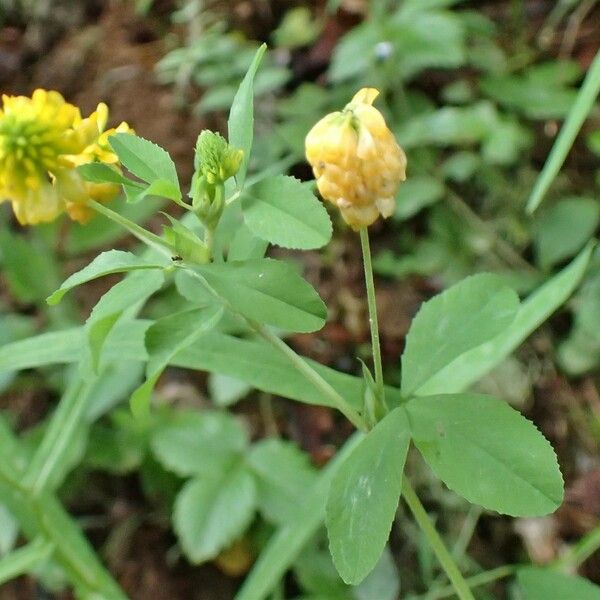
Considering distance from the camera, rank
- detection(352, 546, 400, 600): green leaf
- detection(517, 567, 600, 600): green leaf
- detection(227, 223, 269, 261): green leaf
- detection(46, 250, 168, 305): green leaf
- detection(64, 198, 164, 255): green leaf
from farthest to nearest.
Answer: detection(64, 198, 164, 255): green leaf
detection(352, 546, 400, 600): green leaf
detection(517, 567, 600, 600): green leaf
detection(227, 223, 269, 261): green leaf
detection(46, 250, 168, 305): green leaf

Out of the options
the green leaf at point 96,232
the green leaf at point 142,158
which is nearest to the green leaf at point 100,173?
the green leaf at point 142,158

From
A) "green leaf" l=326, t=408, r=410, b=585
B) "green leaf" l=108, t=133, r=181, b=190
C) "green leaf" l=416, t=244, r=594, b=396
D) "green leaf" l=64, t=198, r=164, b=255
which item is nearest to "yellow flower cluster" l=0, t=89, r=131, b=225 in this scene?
"green leaf" l=108, t=133, r=181, b=190

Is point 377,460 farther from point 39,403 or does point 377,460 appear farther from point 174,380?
point 39,403

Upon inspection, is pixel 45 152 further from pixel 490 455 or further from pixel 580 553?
pixel 580 553

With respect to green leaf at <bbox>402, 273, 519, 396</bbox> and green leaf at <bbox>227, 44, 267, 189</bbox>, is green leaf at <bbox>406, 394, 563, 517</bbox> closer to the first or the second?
green leaf at <bbox>402, 273, 519, 396</bbox>

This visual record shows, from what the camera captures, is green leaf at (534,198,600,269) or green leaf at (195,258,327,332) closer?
green leaf at (195,258,327,332)

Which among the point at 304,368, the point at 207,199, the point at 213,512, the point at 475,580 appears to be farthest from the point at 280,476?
the point at 207,199
